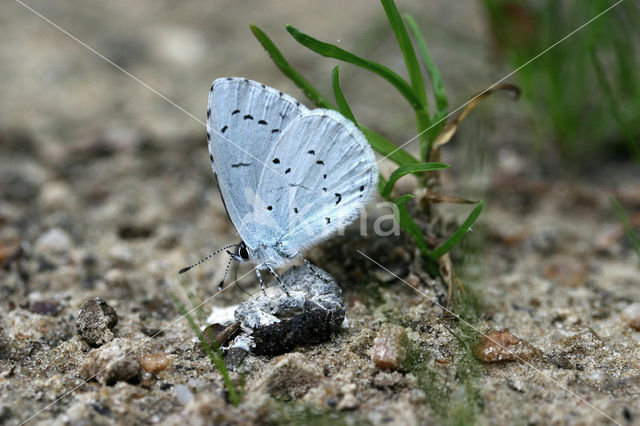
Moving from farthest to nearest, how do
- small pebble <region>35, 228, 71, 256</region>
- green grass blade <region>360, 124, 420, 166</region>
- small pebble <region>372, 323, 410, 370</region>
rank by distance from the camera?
small pebble <region>35, 228, 71, 256</region> < green grass blade <region>360, 124, 420, 166</region> < small pebble <region>372, 323, 410, 370</region>

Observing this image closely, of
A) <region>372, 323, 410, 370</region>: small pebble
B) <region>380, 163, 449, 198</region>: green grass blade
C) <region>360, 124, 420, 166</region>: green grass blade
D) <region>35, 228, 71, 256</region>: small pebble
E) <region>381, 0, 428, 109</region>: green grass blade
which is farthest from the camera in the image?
<region>35, 228, 71, 256</region>: small pebble

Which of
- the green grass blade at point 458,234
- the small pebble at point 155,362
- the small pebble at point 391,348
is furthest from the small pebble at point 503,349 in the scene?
the small pebble at point 155,362

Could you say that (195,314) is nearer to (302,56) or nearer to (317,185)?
(317,185)

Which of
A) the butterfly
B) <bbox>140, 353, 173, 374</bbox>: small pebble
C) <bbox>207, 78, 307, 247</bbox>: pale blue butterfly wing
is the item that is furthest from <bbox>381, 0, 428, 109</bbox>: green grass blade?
<bbox>140, 353, 173, 374</bbox>: small pebble

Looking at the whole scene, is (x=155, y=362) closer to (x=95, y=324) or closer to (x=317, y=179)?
(x=95, y=324)

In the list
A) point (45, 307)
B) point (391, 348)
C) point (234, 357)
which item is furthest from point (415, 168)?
point (45, 307)

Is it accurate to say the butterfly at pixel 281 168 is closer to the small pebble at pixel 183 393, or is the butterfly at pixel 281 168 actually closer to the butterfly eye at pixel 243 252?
the butterfly eye at pixel 243 252

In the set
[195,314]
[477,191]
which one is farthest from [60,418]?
[477,191]

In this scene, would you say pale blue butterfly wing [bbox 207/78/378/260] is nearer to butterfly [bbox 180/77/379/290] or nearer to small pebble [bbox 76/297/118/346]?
butterfly [bbox 180/77/379/290]
